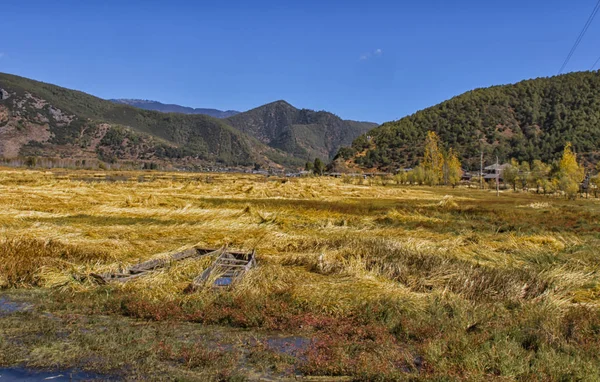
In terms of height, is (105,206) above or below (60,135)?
below

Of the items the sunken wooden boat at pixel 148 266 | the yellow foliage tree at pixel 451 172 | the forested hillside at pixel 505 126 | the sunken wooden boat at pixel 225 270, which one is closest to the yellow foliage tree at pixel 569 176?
the yellow foliage tree at pixel 451 172

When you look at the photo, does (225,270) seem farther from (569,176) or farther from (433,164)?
(433,164)

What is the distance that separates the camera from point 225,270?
1361 centimetres

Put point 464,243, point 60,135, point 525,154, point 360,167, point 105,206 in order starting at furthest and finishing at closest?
1. point 60,135
2. point 360,167
3. point 525,154
4. point 105,206
5. point 464,243

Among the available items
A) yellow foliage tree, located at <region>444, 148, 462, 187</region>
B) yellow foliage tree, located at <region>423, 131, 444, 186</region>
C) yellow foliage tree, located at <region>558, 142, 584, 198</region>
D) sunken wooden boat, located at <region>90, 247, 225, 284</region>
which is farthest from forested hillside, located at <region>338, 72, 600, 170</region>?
sunken wooden boat, located at <region>90, 247, 225, 284</region>

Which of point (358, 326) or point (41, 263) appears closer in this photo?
point (358, 326)

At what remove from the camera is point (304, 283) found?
1221 cm

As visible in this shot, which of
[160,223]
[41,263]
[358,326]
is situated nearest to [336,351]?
[358,326]

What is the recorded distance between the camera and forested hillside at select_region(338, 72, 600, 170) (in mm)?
118625

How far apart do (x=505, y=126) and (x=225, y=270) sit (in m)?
142

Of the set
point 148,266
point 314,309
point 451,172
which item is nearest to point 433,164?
point 451,172

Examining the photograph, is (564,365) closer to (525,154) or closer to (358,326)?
(358,326)

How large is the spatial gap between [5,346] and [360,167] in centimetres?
13194

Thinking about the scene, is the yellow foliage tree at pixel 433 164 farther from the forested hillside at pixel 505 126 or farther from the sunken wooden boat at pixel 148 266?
the sunken wooden boat at pixel 148 266
